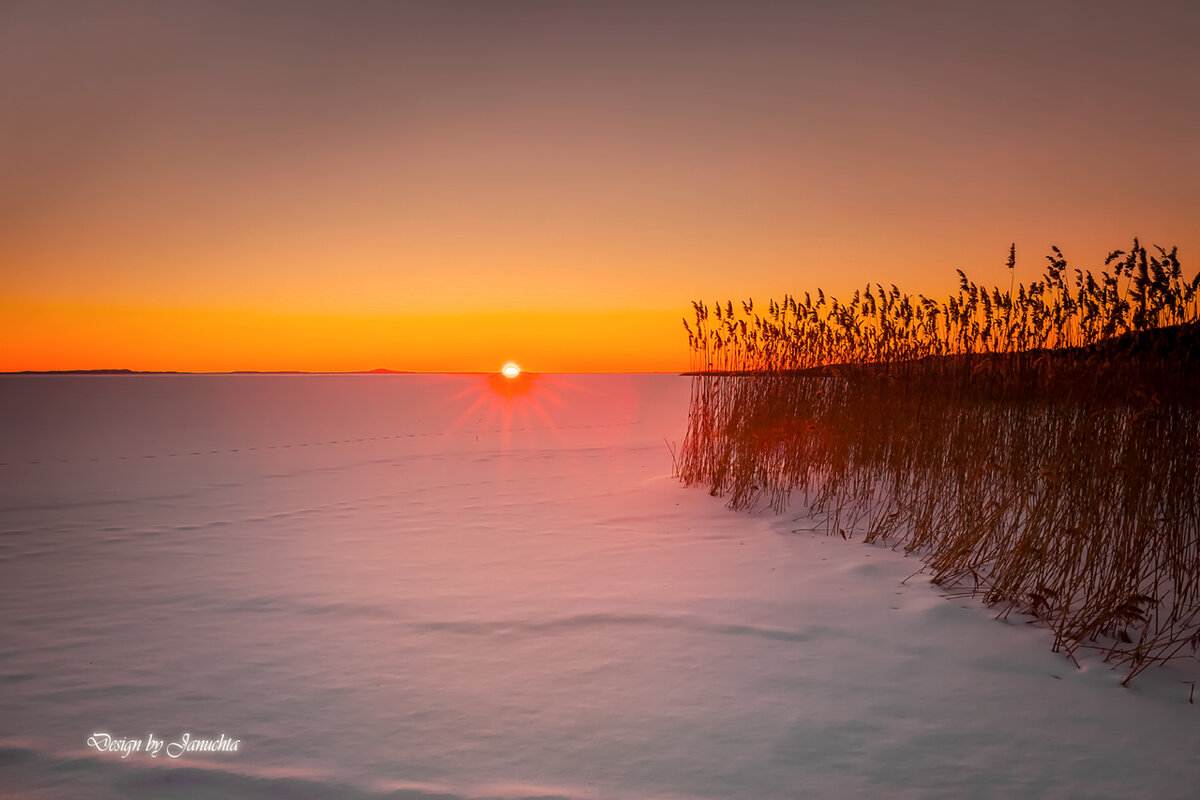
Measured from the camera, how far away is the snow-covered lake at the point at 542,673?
6.55 ft

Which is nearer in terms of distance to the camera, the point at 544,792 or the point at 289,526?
the point at 544,792

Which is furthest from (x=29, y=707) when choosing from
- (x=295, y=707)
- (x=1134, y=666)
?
(x=1134, y=666)

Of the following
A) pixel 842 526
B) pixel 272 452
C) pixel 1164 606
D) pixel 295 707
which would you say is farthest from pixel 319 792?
pixel 272 452

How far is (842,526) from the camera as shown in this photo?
16.1ft

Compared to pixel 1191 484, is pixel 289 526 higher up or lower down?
lower down

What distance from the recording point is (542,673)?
2.64 meters

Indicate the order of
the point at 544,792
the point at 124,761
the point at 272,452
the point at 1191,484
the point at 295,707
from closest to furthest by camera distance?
1. the point at 544,792
2. the point at 124,761
3. the point at 295,707
4. the point at 1191,484
5. the point at 272,452

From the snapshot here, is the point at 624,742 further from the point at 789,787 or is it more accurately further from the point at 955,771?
the point at 955,771

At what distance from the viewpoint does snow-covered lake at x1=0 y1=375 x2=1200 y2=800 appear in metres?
2.00

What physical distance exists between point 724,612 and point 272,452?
1010 centimetres

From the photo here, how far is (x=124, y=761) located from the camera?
2.11 m

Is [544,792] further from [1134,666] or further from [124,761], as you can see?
[1134,666]

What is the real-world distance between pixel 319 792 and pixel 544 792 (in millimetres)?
605

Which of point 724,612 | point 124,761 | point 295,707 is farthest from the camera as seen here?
point 724,612
